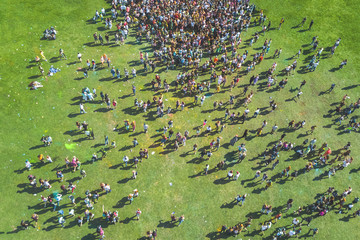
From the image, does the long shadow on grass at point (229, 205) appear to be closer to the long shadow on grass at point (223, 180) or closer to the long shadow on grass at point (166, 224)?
the long shadow on grass at point (223, 180)

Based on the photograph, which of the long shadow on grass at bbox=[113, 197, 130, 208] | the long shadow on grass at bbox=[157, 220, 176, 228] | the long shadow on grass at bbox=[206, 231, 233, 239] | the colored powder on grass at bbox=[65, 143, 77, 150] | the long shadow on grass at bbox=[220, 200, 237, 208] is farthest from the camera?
the colored powder on grass at bbox=[65, 143, 77, 150]

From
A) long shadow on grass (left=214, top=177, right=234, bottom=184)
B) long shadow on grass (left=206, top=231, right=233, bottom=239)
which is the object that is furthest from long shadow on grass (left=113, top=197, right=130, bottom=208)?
long shadow on grass (left=214, top=177, right=234, bottom=184)

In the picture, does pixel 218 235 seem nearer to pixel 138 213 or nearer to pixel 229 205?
pixel 229 205

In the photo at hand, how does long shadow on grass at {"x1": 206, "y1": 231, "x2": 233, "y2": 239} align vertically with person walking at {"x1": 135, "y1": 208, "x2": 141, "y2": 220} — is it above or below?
below

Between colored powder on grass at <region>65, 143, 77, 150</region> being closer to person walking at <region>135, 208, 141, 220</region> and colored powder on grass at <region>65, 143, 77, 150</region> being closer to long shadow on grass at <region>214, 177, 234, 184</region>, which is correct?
person walking at <region>135, 208, 141, 220</region>

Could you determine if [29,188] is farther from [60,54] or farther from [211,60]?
[211,60]

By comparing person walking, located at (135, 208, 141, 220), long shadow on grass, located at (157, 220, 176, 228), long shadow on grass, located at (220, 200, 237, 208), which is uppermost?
person walking, located at (135, 208, 141, 220)

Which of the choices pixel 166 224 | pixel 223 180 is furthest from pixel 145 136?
pixel 166 224

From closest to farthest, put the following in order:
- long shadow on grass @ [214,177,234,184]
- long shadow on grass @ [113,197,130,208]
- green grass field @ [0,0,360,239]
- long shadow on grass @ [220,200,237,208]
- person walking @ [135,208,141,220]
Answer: person walking @ [135,208,141,220] < green grass field @ [0,0,360,239] < long shadow on grass @ [113,197,130,208] < long shadow on grass @ [220,200,237,208] < long shadow on grass @ [214,177,234,184]

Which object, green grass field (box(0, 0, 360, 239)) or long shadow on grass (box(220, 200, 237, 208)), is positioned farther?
long shadow on grass (box(220, 200, 237, 208))
